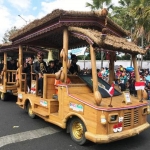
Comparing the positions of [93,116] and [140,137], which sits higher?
[93,116]

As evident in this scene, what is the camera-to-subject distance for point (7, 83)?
1080 cm

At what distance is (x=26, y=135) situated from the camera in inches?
226

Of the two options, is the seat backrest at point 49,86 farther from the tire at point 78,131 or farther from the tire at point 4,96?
the tire at point 4,96

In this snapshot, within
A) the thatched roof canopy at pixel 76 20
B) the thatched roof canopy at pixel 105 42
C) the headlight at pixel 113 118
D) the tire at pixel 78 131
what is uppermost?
the thatched roof canopy at pixel 76 20

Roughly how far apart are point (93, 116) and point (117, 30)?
127 inches

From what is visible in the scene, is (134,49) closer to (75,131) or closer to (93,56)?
(93,56)

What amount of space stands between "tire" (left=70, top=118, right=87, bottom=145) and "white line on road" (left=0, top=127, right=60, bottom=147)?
879 mm

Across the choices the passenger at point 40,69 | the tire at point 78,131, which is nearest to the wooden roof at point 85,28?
the passenger at point 40,69

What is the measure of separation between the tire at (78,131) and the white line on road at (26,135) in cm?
88

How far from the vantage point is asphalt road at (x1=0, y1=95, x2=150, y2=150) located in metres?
5.01

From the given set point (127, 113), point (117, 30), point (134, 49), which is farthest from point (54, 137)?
point (117, 30)

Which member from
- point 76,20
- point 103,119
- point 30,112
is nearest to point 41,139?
point 103,119

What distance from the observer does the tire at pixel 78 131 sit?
16.4 feet

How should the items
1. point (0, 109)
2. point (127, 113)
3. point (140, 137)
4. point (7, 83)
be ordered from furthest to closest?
point (7, 83)
point (0, 109)
point (140, 137)
point (127, 113)
